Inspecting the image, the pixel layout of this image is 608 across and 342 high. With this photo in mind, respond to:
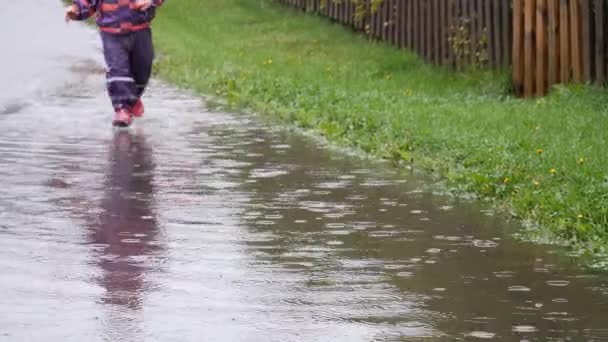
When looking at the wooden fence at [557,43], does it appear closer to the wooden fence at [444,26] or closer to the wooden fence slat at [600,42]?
the wooden fence slat at [600,42]

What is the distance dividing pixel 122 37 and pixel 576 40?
14.1 ft

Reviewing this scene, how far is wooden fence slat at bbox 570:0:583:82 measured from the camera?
1417cm

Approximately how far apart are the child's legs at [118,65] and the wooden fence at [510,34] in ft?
13.7

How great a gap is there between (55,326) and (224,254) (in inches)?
66.3

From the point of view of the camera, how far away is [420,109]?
13.0 meters

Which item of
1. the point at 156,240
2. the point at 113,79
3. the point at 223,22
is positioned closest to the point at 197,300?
the point at 156,240

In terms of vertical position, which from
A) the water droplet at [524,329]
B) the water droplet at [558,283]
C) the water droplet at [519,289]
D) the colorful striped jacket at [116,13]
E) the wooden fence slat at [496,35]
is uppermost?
the colorful striped jacket at [116,13]

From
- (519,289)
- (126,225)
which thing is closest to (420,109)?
(126,225)

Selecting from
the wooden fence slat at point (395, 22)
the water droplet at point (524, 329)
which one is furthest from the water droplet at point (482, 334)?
the wooden fence slat at point (395, 22)

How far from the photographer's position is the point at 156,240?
7.97m

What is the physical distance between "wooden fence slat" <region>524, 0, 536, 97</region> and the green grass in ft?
1.06

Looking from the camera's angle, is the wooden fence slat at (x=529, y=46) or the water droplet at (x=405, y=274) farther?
the wooden fence slat at (x=529, y=46)

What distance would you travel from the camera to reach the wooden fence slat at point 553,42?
14562 mm

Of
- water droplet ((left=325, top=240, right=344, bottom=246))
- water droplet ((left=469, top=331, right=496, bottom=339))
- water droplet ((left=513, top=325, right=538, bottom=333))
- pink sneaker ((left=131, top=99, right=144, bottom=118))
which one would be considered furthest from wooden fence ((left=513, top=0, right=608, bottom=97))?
water droplet ((left=469, top=331, right=496, bottom=339))
